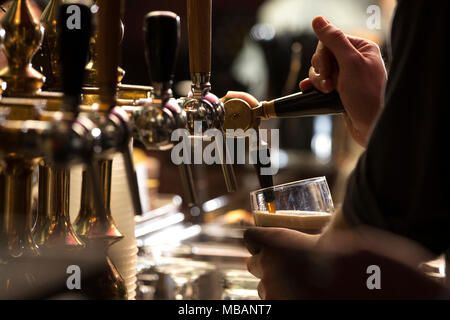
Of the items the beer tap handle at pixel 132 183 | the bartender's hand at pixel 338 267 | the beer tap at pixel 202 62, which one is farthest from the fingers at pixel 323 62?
the beer tap handle at pixel 132 183

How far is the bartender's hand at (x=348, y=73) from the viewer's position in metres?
0.98

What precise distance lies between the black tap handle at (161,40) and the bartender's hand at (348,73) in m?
0.40

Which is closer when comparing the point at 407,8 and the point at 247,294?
the point at 407,8

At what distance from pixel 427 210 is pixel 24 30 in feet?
1.70

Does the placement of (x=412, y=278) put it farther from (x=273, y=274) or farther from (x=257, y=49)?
(x=257, y=49)

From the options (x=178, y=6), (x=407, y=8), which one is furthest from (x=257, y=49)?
(x=407, y=8)

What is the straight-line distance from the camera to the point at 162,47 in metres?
0.63

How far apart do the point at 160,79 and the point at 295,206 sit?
37 centimetres

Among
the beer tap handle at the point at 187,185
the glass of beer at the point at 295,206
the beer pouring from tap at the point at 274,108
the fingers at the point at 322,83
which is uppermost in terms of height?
the fingers at the point at 322,83

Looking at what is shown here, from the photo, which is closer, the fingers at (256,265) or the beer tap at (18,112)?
the beer tap at (18,112)

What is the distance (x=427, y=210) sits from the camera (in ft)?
2.13

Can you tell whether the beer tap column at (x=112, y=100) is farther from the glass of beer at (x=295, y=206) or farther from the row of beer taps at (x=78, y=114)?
the glass of beer at (x=295, y=206)

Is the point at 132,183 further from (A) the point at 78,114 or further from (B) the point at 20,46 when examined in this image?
(B) the point at 20,46

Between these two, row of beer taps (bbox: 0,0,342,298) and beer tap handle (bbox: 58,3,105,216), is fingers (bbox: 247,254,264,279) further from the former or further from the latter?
beer tap handle (bbox: 58,3,105,216)
